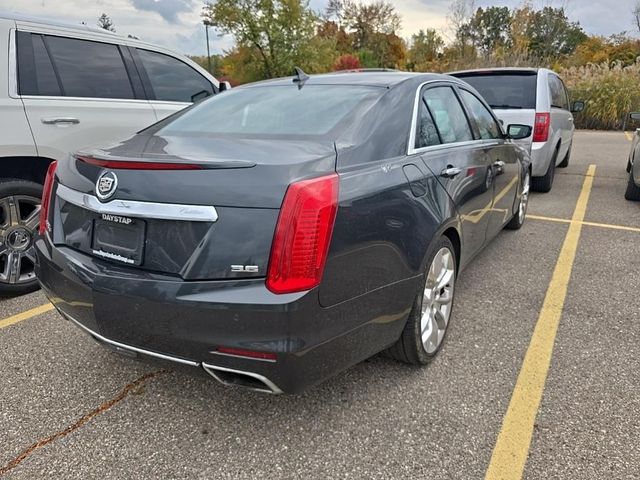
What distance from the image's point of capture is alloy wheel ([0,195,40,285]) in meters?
3.54

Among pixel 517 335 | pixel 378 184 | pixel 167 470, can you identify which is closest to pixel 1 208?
pixel 167 470

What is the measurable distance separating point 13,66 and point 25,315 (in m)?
1.74

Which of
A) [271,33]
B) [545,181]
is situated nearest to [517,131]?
[545,181]

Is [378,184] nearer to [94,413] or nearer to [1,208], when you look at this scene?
[94,413]

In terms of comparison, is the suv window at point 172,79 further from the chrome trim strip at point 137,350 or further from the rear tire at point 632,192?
the rear tire at point 632,192

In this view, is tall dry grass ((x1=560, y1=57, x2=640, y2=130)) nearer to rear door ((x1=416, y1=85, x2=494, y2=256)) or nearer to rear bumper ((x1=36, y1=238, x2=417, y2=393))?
rear door ((x1=416, y1=85, x2=494, y2=256))

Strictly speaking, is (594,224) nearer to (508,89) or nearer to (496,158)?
(508,89)

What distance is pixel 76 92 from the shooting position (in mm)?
3816

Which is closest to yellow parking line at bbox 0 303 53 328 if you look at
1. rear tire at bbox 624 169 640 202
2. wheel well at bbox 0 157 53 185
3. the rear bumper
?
wheel well at bbox 0 157 53 185

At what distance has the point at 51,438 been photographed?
7.14 feet

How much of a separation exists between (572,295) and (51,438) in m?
3.42

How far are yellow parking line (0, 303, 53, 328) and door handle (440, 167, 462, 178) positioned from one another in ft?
9.22

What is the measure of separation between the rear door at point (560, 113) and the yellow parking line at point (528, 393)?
3.39 metres

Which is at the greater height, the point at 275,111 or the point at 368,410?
the point at 275,111
